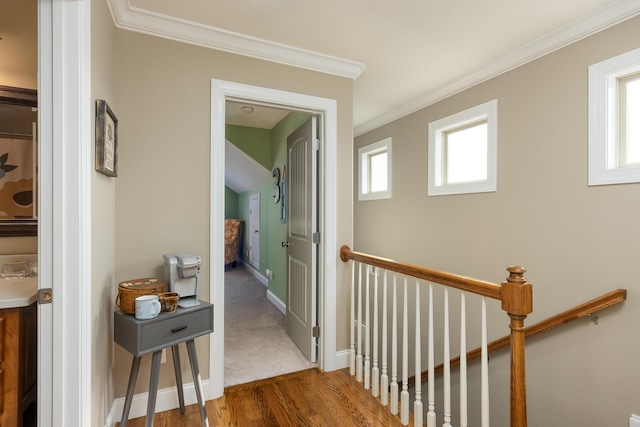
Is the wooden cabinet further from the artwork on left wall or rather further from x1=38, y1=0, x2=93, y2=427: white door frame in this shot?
the artwork on left wall

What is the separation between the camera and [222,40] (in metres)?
2.02

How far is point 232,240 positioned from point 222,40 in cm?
519

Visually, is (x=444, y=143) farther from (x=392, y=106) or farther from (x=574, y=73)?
(x=574, y=73)

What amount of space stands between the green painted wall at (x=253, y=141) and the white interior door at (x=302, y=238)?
1385 millimetres

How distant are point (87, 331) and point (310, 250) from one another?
1.56 m

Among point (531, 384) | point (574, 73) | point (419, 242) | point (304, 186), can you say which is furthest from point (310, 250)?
point (574, 73)

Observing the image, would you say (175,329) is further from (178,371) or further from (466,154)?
(466,154)

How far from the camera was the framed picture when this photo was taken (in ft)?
4.51

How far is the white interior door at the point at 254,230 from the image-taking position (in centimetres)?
570

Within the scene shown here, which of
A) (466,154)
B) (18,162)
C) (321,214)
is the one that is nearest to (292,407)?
(321,214)

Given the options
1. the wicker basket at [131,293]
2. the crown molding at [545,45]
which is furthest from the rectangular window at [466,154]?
the wicker basket at [131,293]

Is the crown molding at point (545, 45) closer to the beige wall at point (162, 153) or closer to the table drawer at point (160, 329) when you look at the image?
the beige wall at point (162, 153)

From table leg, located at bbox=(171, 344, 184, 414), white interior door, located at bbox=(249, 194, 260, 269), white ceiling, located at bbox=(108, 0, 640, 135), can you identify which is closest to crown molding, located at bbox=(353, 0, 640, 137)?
white ceiling, located at bbox=(108, 0, 640, 135)

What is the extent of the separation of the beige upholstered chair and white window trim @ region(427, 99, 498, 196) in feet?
15.4
